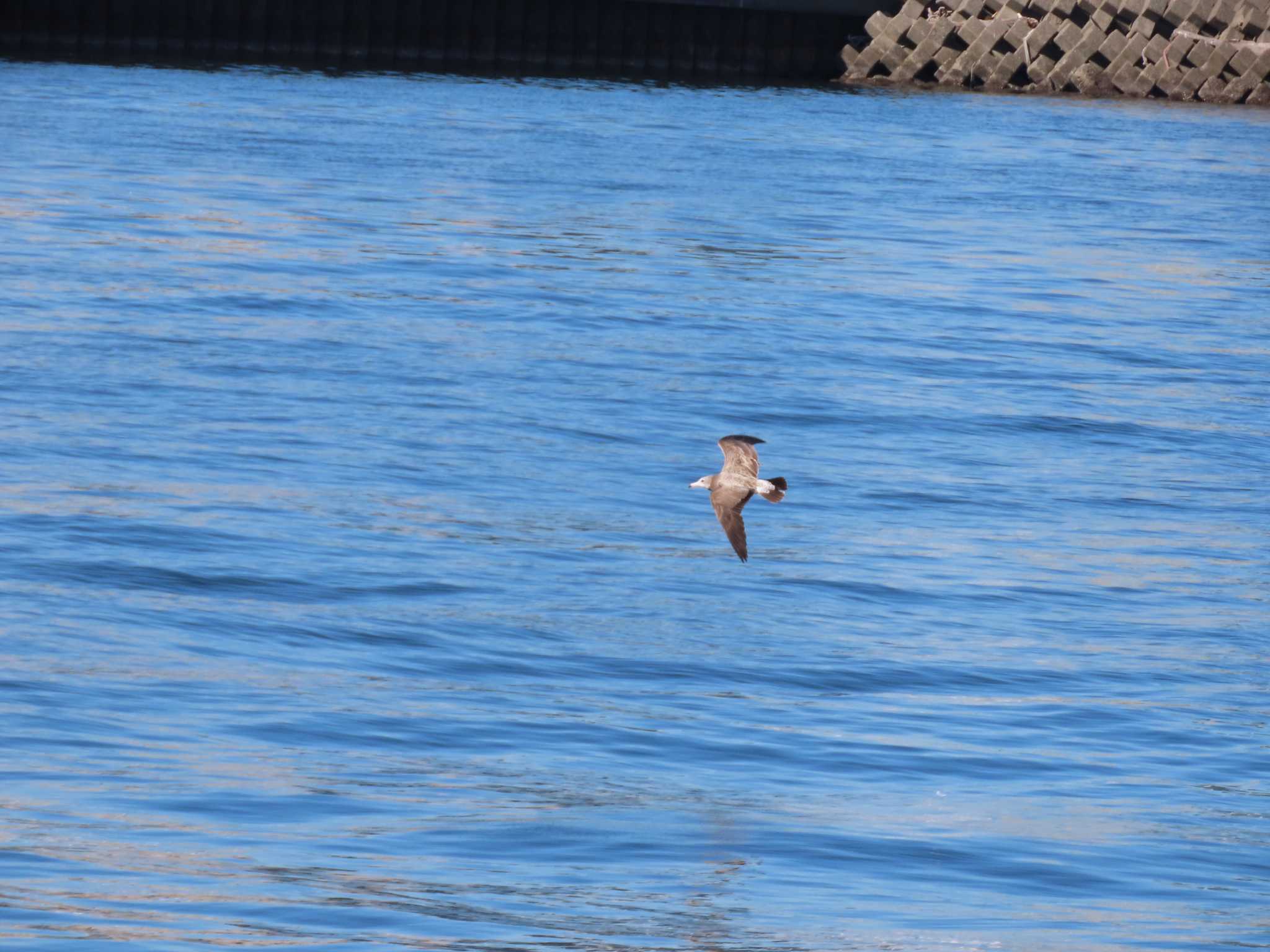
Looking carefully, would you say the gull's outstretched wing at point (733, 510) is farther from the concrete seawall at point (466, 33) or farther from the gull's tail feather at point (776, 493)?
the concrete seawall at point (466, 33)

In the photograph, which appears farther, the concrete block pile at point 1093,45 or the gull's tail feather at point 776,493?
the concrete block pile at point 1093,45

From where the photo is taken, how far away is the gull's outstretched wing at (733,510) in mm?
9281

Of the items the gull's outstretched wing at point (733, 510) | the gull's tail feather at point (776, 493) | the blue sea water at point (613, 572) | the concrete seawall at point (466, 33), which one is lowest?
the blue sea water at point (613, 572)

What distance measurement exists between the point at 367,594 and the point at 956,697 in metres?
3.41

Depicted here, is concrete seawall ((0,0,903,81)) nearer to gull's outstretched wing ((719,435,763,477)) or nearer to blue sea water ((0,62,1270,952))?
blue sea water ((0,62,1270,952))

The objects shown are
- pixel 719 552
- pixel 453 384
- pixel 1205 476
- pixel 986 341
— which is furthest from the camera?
pixel 986 341

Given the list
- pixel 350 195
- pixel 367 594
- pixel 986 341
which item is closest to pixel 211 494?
pixel 367 594

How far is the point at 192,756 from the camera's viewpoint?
9898 millimetres

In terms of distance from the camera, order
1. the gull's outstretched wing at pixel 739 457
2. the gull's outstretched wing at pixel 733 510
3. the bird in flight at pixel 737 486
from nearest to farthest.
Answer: the gull's outstretched wing at pixel 733 510 → the bird in flight at pixel 737 486 → the gull's outstretched wing at pixel 739 457

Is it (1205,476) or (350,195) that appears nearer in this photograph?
(1205,476)

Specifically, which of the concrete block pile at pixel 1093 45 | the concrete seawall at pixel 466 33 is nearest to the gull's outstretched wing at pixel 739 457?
the concrete seawall at pixel 466 33

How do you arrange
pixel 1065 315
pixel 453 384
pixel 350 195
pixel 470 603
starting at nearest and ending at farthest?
pixel 470 603
pixel 453 384
pixel 1065 315
pixel 350 195

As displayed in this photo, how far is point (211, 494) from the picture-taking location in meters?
14.6

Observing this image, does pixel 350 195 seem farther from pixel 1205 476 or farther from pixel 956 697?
pixel 956 697
